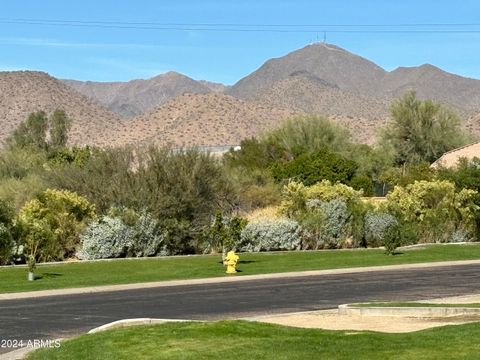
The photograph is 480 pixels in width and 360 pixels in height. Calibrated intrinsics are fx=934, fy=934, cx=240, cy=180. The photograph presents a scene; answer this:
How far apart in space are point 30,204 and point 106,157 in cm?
627

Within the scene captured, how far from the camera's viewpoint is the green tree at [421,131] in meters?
86.9

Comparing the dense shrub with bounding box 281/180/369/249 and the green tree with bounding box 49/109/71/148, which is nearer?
the dense shrub with bounding box 281/180/369/249

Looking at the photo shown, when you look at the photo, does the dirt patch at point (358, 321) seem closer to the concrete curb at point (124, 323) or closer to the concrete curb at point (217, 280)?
the concrete curb at point (124, 323)

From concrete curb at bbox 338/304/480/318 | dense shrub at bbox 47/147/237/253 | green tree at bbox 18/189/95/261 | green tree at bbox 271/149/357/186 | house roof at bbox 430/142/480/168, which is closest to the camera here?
concrete curb at bbox 338/304/480/318

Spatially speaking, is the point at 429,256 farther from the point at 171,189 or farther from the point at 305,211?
the point at 171,189

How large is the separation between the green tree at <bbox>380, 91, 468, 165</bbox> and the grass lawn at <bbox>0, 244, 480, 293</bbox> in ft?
150

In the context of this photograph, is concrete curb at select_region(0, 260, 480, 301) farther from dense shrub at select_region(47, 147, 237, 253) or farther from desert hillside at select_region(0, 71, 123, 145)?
desert hillside at select_region(0, 71, 123, 145)

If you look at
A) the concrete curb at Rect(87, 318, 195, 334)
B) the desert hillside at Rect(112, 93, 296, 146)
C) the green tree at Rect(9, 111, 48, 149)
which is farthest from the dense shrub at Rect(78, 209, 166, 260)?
the desert hillside at Rect(112, 93, 296, 146)

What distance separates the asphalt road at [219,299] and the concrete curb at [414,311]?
6.80ft

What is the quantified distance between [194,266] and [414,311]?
15.6 meters

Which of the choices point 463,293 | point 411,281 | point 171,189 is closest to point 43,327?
point 463,293

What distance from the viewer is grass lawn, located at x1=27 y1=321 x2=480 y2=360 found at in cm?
1277

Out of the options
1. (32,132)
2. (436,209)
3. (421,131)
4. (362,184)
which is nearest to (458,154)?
(362,184)

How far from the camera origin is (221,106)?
5069 inches
